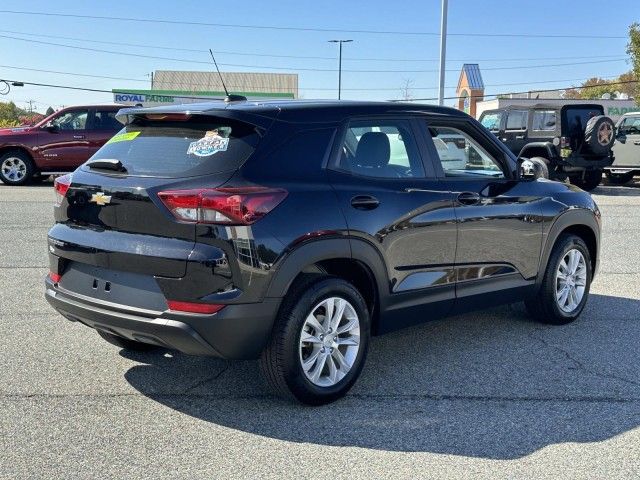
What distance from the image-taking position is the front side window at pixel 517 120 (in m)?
17.4

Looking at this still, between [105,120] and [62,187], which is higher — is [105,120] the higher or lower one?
the higher one

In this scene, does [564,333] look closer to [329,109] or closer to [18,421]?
[329,109]

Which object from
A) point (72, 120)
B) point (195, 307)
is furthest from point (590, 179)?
point (195, 307)

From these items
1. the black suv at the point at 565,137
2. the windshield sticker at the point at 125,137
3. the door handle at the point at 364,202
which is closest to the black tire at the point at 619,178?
the black suv at the point at 565,137

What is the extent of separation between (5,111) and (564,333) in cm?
8456

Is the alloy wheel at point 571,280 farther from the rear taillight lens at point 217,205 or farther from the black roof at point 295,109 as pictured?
the rear taillight lens at point 217,205

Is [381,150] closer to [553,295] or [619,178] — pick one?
[553,295]

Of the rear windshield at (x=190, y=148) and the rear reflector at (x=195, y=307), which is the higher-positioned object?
the rear windshield at (x=190, y=148)

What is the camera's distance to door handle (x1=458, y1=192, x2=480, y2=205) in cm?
482

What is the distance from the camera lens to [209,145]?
3879 mm

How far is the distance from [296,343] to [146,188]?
1.15 metres

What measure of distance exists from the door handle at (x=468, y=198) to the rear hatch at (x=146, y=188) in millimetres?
1531

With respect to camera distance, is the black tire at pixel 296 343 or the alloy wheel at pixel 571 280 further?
the alloy wheel at pixel 571 280

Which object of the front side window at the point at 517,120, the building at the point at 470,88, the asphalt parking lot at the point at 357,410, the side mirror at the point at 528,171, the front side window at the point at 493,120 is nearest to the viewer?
the asphalt parking lot at the point at 357,410
